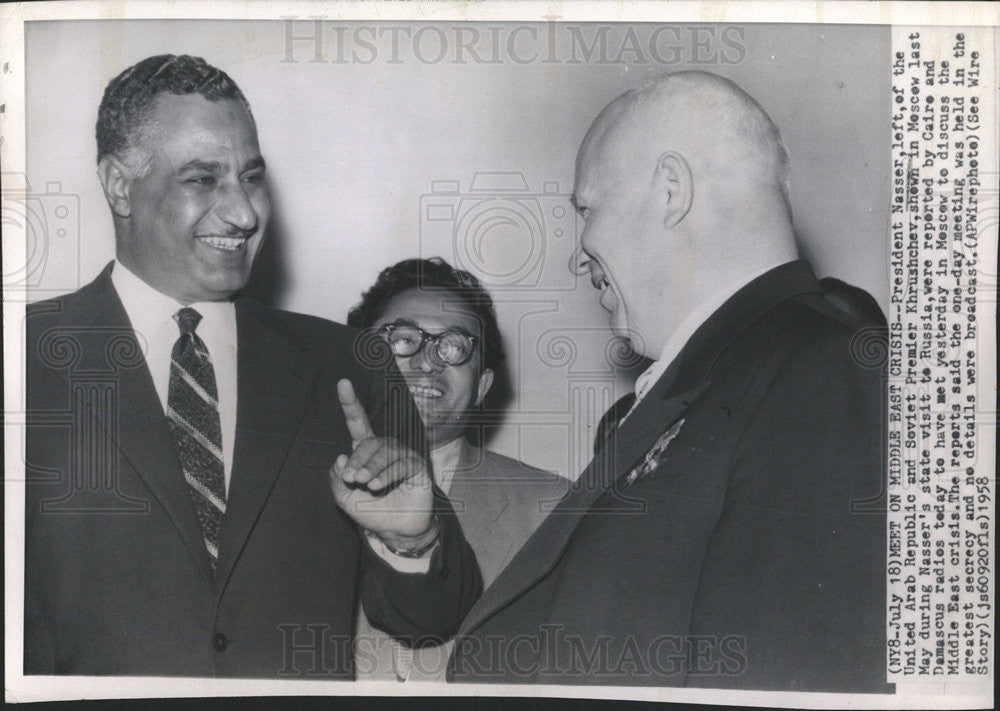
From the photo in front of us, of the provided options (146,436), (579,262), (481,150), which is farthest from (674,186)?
(146,436)

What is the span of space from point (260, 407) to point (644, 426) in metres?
0.60

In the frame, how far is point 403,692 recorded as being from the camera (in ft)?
4.78

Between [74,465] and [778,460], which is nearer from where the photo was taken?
[778,460]

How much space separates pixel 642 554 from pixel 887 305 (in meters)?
0.56

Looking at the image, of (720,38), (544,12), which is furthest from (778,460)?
(544,12)

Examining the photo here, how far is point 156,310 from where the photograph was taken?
1424 millimetres

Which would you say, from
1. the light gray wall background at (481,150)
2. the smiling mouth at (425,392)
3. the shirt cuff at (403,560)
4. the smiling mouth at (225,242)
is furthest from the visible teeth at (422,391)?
the smiling mouth at (225,242)

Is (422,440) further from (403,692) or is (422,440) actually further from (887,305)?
(887,305)

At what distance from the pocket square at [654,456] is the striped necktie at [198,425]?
643mm

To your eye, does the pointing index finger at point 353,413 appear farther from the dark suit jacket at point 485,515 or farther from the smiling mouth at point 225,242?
the smiling mouth at point 225,242

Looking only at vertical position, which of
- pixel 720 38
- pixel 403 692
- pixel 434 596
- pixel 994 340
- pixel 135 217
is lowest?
pixel 403 692

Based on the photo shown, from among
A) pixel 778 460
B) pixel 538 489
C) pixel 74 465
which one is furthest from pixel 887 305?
pixel 74 465

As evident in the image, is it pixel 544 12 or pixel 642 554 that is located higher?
pixel 544 12

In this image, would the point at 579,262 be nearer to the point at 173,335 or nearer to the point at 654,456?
the point at 654,456
